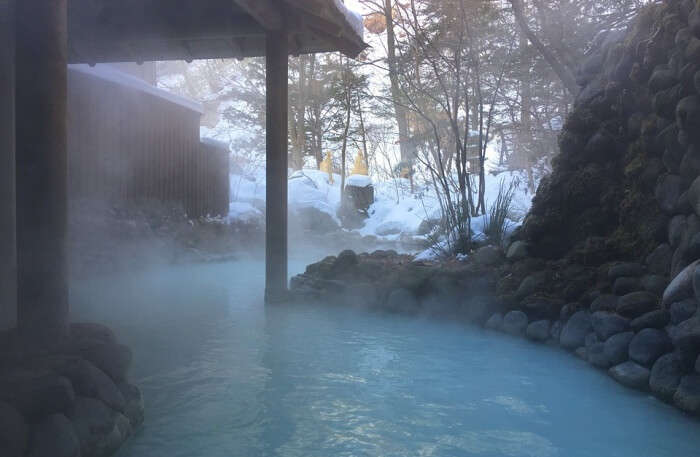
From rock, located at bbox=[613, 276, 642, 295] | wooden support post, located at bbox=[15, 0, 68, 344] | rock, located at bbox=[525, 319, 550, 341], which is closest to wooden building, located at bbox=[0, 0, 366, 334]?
wooden support post, located at bbox=[15, 0, 68, 344]

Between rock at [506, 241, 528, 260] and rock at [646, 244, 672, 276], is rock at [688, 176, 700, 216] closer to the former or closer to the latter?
rock at [646, 244, 672, 276]

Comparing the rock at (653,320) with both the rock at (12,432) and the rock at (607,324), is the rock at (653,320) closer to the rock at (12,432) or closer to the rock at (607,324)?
the rock at (607,324)

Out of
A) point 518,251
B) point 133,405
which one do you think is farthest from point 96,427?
point 518,251

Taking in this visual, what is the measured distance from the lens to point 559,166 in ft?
17.1

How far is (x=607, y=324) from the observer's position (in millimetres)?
3633

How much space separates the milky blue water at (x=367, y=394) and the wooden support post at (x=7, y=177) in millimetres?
799

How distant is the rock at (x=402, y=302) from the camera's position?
526 centimetres

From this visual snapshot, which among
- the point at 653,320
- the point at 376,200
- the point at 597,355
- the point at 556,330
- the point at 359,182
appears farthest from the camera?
the point at 376,200

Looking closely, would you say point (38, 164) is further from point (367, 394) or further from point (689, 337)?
point (689, 337)

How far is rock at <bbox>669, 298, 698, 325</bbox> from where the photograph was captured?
309 cm

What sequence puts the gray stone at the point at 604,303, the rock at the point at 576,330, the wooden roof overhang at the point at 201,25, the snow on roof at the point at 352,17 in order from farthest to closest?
the wooden roof overhang at the point at 201,25 < the snow on roof at the point at 352,17 < the rock at the point at 576,330 < the gray stone at the point at 604,303

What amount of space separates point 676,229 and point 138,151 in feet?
27.0

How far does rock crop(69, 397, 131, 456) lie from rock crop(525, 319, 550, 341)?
300 cm

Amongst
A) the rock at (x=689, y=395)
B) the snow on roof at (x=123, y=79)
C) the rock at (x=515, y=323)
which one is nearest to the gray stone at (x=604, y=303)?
the rock at (x=515, y=323)
